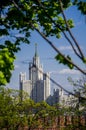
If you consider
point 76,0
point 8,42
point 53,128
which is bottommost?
point 53,128

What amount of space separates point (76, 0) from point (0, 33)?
1.95 m

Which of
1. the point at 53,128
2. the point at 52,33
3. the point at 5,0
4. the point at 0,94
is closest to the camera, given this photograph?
the point at 5,0

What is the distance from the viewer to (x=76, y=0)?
6.80 metres

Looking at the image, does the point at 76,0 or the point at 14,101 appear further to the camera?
the point at 14,101

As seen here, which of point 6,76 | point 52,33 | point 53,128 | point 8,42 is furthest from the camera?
point 53,128

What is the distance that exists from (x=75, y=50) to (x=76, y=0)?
2981 mm

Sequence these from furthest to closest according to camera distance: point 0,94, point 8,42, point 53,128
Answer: point 53,128 < point 0,94 < point 8,42

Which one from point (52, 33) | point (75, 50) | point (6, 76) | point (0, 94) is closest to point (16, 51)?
point (52, 33)

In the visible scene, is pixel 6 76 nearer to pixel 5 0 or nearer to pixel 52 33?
pixel 5 0

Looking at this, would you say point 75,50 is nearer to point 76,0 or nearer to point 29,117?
point 76,0

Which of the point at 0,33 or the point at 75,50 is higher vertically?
the point at 0,33

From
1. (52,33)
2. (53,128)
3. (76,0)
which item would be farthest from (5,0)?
(53,128)

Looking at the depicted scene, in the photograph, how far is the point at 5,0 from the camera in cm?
597

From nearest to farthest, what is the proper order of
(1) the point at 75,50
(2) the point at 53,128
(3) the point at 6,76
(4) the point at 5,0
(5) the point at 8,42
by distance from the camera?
(1) the point at 75,50
(3) the point at 6,76
(4) the point at 5,0
(5) the point at 8,42
(2) the point at 53,128
